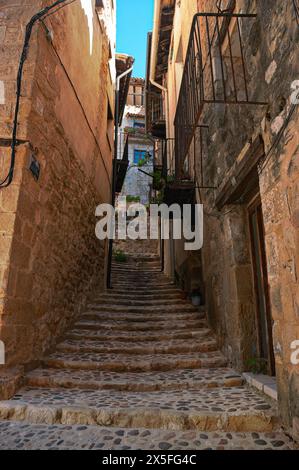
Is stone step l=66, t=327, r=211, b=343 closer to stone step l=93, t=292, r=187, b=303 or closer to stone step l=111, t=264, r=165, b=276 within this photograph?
stone step l=93, t=292, r=187, b=303

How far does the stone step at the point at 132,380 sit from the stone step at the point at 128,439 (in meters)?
0.80

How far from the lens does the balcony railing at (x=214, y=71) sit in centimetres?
305

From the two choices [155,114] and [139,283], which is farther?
[155,114]

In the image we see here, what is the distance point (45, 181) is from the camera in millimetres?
3953

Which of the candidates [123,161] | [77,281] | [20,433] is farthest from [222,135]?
[123,161]

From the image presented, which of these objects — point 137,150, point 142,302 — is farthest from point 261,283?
point 137,150

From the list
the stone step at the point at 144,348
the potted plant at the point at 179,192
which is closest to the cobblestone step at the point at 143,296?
the potted plant at the point at 179,192

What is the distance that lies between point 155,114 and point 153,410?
40.9 feet

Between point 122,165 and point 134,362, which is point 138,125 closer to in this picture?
point 122,165

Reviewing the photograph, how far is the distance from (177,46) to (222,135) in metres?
6.19

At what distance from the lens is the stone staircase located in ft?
7.29

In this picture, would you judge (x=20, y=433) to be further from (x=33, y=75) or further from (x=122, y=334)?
(x=33, y=75)

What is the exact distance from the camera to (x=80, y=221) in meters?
5.59

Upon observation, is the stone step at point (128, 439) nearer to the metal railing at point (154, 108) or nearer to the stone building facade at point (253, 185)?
the stone building facade at point (253, 185)
